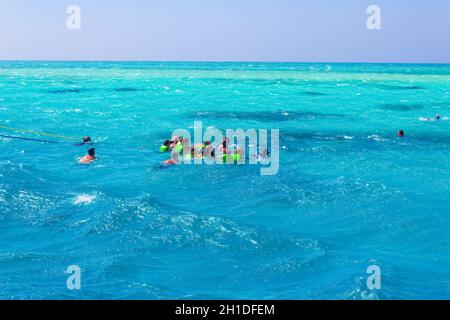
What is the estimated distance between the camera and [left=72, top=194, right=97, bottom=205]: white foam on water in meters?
20.5

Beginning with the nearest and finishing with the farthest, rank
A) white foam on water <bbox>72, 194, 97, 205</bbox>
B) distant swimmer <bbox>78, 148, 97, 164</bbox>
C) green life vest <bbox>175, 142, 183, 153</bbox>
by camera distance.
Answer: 1. white foam on water <bbox>72, 194, 97, 205</bbox>
2. distant swimmer <bbox>78, 148, 97, 164</bbox>
3. green life vest <bbox>175, 142, 183, 153</bbox>

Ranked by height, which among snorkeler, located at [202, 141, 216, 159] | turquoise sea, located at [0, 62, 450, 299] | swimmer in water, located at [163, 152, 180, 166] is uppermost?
snorkeler, located at [202, 141, 216, 159]

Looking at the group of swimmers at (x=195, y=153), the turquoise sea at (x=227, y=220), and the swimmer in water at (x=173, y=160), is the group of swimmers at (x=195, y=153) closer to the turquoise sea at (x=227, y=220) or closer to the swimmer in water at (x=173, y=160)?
the swimmer in water at (x=173, y=160)

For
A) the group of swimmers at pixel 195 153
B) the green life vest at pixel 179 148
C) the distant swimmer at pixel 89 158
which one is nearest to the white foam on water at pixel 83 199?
the distant swimmer at pixel 89 158

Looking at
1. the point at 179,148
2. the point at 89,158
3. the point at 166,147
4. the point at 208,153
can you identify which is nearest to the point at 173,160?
the point at 179,148

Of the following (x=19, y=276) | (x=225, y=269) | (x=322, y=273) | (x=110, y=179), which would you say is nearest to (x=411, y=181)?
(x=322, y=273)

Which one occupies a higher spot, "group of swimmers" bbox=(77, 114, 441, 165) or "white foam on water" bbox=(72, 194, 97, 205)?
"group of swimmers" bbox=(77, 114, 441, 165)

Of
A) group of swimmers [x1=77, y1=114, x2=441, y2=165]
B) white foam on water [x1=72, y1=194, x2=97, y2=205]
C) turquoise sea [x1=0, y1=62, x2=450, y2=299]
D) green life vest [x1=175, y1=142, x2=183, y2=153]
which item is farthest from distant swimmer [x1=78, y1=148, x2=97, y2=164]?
white foam on water [x1=72, y1=194, x2=97, y2=205]

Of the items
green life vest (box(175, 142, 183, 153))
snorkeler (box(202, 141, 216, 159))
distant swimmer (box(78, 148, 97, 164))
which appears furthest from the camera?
green life vest (box(175, 142, 183, 153))

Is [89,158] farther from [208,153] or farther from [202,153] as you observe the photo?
[208,153]

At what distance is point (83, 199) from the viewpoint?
2091 cm

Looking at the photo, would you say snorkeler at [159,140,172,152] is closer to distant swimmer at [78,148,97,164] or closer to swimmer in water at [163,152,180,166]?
swimmer in water at [163,152,180,166]

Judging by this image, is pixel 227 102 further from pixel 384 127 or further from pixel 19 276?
pixel 19 276

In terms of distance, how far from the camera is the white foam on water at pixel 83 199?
20547mm
